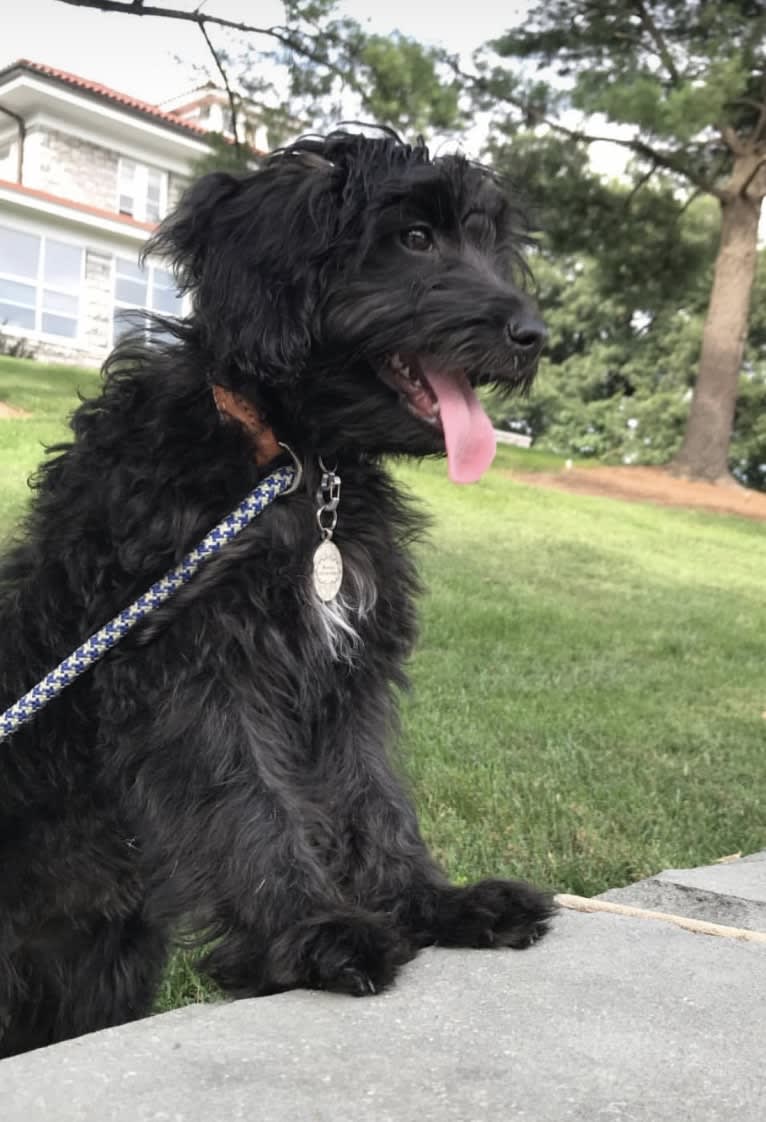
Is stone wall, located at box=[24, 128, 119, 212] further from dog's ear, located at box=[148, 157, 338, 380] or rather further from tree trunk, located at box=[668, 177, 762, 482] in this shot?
dog's ear, located at box=[148, 157, 338, 380]

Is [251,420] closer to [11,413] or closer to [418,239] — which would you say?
[418,239]

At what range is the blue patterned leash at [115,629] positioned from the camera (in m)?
2.32

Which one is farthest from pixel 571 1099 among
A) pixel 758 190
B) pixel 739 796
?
pixel 758 190

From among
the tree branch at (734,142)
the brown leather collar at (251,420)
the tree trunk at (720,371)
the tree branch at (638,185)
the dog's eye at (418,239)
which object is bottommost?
the brown leather collar at (251,420)

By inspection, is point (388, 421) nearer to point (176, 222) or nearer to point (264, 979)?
point (176, 222)

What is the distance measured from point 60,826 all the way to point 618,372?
39.1 m

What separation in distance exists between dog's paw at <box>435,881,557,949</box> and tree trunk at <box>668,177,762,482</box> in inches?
788

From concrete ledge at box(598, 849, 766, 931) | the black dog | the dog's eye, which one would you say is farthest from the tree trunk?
the black dog

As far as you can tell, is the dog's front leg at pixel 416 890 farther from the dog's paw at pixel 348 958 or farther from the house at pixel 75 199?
the house at pixel 75 199

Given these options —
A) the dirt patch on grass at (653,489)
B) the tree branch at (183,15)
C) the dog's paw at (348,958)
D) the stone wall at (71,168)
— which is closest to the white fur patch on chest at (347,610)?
the dog's paw at (348,958)

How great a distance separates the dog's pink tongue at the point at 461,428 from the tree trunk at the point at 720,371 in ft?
65.3

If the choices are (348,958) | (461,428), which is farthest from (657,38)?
(348,958)

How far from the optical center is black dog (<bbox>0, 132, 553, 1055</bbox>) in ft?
7.49

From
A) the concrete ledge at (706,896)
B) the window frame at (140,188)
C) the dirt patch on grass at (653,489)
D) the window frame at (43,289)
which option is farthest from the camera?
the window frame at (140,188)
